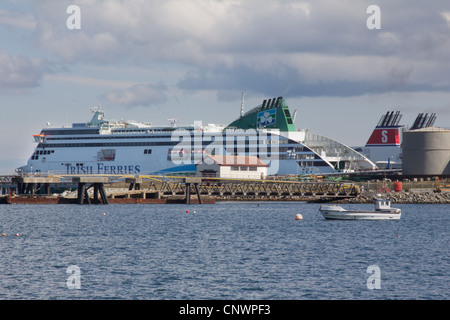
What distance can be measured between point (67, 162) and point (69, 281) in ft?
371

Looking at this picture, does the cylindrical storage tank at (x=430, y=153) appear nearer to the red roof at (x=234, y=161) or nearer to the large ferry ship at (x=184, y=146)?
the large ferry ship at (x=184, y=146)

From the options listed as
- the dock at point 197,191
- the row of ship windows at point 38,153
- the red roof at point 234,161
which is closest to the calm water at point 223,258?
the dock at point 197,191

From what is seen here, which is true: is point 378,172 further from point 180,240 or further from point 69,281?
point 69,281

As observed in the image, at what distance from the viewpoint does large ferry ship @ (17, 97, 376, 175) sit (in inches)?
5138

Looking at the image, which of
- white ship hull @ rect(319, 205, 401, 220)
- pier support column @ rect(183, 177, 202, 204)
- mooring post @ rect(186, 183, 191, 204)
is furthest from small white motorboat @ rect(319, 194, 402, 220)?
mooring post @ rect(186, 183, 191, 204)

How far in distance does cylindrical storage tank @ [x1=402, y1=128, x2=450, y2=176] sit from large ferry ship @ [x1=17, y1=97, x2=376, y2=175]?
1423 centimetres

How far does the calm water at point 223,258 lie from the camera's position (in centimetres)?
3003

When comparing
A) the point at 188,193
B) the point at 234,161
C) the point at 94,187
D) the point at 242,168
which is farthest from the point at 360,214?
the point at 234,161

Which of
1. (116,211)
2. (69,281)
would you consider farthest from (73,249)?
(116,211)

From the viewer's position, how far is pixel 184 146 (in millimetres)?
132750

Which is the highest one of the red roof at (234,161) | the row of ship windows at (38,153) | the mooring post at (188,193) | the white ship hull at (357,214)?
the row of ship windows at (38,153)

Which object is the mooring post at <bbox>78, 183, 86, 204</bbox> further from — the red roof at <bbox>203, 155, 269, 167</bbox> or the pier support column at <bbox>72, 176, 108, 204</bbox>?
the red roof at <bbox>203, 155, 269, 167</bbox>

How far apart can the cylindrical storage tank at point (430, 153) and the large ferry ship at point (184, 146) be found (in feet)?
46.7

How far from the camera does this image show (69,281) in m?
31.6
